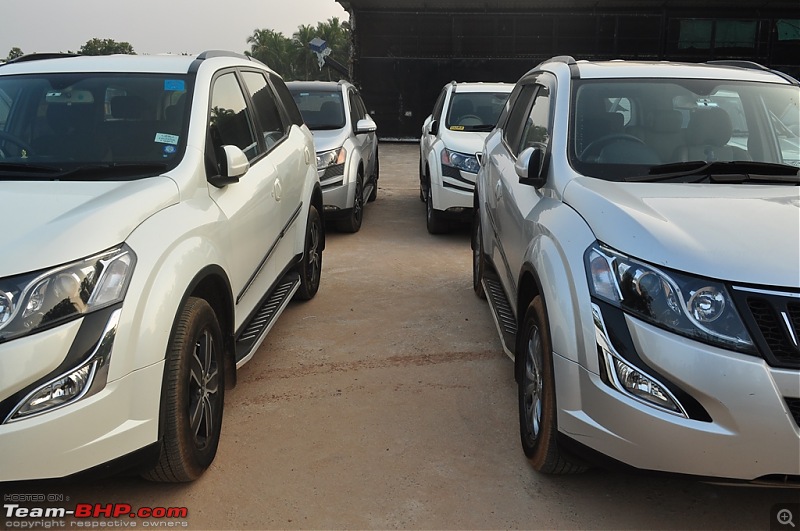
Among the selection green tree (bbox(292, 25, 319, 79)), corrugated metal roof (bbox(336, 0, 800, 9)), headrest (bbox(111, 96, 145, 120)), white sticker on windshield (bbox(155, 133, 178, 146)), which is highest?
corrugated metal roof (bbox(336, 0, 800, 9))

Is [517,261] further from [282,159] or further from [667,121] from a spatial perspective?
[282,159]

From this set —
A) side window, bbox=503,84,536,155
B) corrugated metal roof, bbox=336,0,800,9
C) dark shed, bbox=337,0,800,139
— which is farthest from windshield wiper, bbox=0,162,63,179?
dark shed, bbox=337,0,800,139

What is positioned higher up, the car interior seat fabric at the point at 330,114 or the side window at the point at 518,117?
the side window at the point at 518,117

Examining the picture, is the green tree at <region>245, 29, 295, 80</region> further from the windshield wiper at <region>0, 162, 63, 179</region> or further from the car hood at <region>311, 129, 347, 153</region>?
the windshield wiper at <region>0, 162, 63, 179</region>

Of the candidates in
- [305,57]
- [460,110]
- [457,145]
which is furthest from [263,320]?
[305,57]

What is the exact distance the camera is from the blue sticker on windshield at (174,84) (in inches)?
149

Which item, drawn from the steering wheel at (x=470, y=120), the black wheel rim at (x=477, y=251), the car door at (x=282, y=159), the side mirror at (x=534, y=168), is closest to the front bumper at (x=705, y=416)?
the side mirror at (x=534, y=168)

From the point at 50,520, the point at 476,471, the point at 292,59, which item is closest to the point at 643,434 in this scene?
the point at 476,471

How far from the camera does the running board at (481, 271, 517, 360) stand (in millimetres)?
3850

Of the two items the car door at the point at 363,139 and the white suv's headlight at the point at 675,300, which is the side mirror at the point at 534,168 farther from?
the car door at the point at 363,139

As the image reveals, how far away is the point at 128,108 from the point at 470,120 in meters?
5.78

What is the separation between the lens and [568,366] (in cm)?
268

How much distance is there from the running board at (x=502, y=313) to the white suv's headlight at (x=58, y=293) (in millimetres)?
2116

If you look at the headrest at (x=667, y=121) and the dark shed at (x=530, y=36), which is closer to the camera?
the headrest at (x=667, y=121)
